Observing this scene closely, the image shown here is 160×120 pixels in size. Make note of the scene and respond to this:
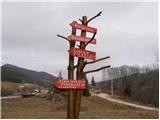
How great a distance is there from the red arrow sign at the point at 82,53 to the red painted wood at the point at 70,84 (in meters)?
0.36

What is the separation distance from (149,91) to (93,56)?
24.9 metres

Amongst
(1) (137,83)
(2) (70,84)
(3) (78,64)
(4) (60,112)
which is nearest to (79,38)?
(3) (78,64)

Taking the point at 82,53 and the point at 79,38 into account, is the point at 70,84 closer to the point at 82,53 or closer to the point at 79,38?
the point at 82,53

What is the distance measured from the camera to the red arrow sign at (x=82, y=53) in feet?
12.6

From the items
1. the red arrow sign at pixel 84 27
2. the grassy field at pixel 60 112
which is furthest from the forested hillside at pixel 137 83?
the red arrow sign at pixel 84 27

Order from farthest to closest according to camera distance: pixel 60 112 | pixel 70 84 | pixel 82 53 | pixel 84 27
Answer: pixel 60 112 < pixel 84 27 < pixel 82 53 < pixel 70 84

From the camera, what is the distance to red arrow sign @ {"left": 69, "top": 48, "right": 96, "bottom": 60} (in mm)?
3830

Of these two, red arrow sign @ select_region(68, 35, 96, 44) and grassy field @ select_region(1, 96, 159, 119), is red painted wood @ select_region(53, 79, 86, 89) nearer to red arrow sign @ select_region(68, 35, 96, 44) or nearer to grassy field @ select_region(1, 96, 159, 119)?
red arrow sign @ select_region(68, 35, 96, 44)

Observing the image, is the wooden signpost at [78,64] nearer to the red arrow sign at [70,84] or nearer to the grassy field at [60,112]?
the red arrow sign at [70,84]

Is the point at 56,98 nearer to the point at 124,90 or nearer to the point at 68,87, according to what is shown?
the point at 68,87

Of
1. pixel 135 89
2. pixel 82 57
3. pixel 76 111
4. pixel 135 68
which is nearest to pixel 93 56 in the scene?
pixel 82 57

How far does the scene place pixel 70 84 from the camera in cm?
Answer: 379

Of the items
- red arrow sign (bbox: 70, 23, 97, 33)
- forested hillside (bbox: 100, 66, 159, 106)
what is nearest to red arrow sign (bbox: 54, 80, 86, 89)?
red arrow sign (bbox: 70, 23, 97, 33)

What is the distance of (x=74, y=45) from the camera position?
156 inches
